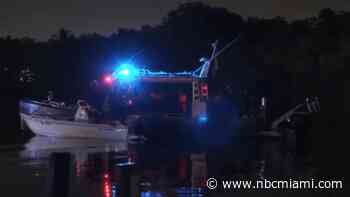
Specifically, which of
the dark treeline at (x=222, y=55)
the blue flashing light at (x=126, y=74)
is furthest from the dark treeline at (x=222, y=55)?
the blue flashing light at (x=126, y=74)

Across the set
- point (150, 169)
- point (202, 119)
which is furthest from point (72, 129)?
point (150, 169)

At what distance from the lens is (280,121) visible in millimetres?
33031

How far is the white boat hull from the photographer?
34.3 m

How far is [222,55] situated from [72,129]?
11.2 metres

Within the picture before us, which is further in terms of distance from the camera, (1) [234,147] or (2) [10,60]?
(2) [10,60]

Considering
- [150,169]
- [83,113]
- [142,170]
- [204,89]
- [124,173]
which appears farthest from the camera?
[83,113]

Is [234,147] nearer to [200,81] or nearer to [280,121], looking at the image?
[280,121]

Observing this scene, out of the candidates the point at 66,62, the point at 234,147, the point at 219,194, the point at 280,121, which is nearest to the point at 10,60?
the point at 66,62

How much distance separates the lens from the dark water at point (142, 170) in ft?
33.5

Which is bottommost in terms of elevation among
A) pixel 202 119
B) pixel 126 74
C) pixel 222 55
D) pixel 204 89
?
pixel 202 119

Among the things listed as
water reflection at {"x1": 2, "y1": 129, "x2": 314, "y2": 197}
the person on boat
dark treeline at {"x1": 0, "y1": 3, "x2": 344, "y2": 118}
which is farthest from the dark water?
the person on boat

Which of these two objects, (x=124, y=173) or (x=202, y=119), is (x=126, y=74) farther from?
(x=124, y=173)

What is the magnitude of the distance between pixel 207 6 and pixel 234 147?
28.4 meters

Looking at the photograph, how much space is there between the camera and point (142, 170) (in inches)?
699
